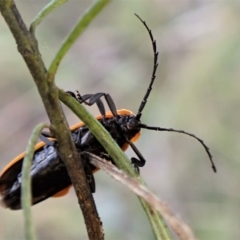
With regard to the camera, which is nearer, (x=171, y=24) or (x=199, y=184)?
(x=199, y=184)

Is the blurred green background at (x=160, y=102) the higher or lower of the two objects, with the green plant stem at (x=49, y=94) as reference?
higher

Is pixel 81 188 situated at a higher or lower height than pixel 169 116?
lower

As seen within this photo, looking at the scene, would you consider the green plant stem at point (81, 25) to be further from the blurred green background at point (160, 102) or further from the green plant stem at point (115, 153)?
the blurred green background at point (160, 102)

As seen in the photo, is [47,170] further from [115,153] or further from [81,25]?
[81,25]

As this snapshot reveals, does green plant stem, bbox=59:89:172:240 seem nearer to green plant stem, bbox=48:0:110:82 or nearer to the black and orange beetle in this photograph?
green plant stem, bbox=48:0:110:82

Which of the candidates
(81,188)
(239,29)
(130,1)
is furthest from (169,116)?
(81,188)

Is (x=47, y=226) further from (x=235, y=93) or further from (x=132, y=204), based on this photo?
(x=235, y=93)

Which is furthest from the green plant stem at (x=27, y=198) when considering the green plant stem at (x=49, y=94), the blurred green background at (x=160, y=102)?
the blurred green background at (x=160, y=102)
